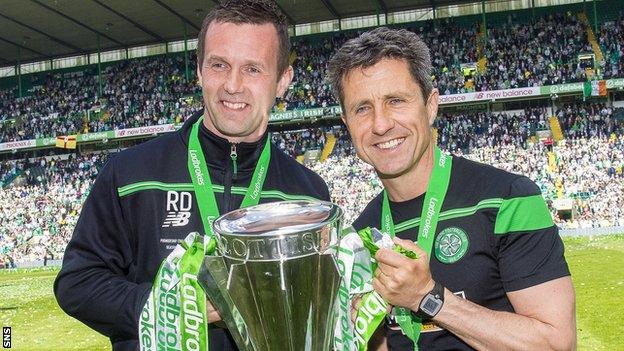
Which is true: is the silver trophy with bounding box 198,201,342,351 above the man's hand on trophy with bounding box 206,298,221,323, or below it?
above

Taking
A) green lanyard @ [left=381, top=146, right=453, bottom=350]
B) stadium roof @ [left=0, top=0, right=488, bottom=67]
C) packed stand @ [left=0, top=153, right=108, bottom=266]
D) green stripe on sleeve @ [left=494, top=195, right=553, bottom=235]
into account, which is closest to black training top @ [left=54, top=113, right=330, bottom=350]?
green lanyard @ [left=381, top=146, right=453, bottom=350]

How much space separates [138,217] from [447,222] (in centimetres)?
129

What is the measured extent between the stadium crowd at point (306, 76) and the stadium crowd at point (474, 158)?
225cm

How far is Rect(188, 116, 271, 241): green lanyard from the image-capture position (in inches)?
102

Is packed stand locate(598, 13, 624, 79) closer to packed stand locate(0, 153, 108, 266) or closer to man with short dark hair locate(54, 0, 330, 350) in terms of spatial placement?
packed stand locate(0, 153, 108, 266)

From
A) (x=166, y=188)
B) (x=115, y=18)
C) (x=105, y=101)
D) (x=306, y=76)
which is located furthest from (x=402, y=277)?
(x=105, y=101)

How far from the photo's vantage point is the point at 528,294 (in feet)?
8.10

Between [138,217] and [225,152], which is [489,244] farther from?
[138,217]

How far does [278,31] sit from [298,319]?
56.9 inches

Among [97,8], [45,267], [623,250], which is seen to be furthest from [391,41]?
[97,8]

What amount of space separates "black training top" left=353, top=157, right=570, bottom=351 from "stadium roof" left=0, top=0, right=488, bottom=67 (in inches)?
1469

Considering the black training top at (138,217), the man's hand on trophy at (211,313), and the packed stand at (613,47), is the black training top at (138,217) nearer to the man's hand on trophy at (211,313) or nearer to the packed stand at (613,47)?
the man's hand on trophy at (211,313)

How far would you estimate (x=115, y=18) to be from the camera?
40812mm

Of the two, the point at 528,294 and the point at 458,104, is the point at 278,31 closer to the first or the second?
the point at 528,294
